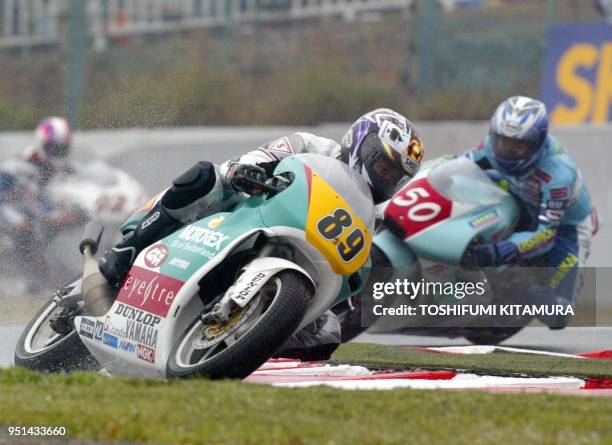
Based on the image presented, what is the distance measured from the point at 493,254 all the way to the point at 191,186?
3.65 m

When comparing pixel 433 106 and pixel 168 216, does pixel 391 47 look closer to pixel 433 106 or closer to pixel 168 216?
pixel 433 106

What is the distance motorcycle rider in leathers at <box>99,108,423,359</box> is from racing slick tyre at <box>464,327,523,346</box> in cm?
278

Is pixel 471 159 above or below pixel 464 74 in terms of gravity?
above

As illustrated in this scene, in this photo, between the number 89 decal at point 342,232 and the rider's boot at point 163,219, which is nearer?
the number 89 decal at point 342,232

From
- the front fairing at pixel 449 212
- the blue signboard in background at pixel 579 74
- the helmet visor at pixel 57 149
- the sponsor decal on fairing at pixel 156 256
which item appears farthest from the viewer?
the blue signboard in background at pixel 579 74

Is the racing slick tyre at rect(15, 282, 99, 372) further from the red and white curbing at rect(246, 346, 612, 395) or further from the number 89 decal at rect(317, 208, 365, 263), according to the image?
the number 89 decal at rect(317, 208, 365, 263)

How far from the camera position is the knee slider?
21.4 feet

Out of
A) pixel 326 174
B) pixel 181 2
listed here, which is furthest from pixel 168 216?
pixel 181 2

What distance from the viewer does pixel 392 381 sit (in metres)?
6.31

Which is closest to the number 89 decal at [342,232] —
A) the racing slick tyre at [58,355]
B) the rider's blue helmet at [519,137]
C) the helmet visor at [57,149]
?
the racing slick tyre at [58,355]

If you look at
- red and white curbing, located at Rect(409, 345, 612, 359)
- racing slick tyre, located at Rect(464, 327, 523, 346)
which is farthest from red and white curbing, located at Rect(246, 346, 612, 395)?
racing slick tyre, located at Rect(464, 327, 523, 346)

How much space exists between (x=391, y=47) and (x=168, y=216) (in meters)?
19.1

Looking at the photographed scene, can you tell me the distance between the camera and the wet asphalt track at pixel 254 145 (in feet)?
36.0

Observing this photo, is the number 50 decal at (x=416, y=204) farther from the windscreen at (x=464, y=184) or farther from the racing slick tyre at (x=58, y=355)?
the racing slick tyre at (x=58, y=355)
